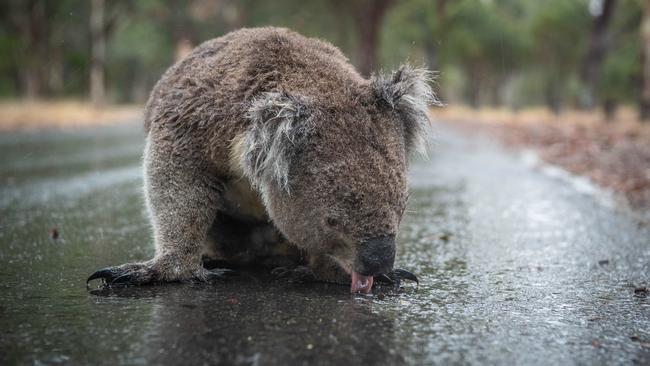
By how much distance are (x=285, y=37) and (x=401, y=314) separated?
1634mm

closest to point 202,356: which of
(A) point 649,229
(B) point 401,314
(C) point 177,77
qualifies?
(B) point 401,314

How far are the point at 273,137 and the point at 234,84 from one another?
1.59 feet

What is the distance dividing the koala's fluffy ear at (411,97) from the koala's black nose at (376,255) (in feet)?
2.25

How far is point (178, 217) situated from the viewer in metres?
3.05

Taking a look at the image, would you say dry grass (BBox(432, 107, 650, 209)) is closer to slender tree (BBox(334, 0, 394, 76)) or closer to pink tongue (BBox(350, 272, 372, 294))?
pink tongue (BBox(350, 272, 372, 294))

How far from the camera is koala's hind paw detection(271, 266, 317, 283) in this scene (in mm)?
3213

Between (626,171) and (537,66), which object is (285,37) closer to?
(626,171)

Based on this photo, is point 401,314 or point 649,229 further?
point 649,229

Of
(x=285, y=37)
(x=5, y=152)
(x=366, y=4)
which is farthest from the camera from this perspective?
(x=366, y=4)

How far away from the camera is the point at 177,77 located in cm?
355

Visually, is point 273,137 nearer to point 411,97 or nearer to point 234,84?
point 234,84

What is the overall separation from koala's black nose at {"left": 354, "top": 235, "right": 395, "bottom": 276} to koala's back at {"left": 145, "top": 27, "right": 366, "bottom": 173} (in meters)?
0.68

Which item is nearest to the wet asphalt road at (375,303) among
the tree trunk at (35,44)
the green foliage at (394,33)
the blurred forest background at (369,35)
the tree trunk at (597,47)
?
the blurred forest background at (369,35)

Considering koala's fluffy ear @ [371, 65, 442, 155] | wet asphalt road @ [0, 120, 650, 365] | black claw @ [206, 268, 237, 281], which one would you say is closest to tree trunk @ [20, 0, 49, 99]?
wet asphalt road @ [0, 120, 650, 365]
